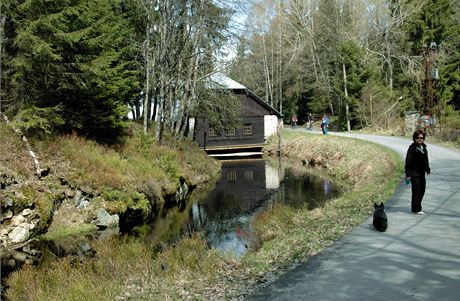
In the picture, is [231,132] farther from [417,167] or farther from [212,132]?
[417,167]

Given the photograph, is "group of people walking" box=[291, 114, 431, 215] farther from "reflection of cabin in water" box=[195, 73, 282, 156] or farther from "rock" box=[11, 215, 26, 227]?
"reflection of cabin in water" box=[195, 73, 282, 156]

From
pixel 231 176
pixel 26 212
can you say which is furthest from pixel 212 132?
pixel 26 212

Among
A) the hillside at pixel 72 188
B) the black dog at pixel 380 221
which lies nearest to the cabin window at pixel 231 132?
the hillside at pixel 72 188

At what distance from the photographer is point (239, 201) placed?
19672 mm

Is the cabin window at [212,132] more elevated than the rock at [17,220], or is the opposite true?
the cabin window at [212,132]

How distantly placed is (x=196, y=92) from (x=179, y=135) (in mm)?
3208

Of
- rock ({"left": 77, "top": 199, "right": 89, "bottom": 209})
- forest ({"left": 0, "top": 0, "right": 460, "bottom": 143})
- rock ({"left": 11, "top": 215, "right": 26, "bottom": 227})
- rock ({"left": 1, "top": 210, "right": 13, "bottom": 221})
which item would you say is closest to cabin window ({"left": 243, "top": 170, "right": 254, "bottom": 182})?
forest ({"left": 0, "top": 0, "right": 460, "bottom": 143})

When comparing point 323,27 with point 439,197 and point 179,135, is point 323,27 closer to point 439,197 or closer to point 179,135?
point 179,135

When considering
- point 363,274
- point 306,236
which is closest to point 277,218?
point 306,236

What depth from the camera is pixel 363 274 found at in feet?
20.3

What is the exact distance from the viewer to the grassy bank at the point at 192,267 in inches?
269

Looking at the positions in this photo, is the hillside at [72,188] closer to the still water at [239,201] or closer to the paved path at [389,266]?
the still water at [239,201]

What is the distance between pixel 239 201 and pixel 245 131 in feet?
73.6

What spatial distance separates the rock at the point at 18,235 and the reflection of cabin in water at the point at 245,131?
2799 cm
